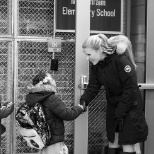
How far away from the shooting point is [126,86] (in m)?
3.77

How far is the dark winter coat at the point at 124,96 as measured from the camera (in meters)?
3.77

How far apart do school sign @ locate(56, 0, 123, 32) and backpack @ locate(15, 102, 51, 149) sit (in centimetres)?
122

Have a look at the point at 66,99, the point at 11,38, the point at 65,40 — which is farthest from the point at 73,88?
the point at 11,38

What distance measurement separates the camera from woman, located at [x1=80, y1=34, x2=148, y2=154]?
3.78 meters

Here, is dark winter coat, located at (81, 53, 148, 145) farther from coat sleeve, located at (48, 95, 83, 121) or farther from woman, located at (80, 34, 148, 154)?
coat sleeve, located at (48, 95, 83, 121)

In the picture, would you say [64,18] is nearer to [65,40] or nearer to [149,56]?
[65,40]

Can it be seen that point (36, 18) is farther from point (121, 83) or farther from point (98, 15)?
point (121, 83)

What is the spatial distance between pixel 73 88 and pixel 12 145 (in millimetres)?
959

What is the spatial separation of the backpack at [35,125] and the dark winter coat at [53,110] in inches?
1.9

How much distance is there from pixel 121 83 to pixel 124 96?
0.14 metres

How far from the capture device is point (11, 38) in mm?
4543

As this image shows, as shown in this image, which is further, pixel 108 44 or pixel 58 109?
pixel 108 44

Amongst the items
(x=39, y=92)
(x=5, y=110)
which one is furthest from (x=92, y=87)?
(x=5, y=110)

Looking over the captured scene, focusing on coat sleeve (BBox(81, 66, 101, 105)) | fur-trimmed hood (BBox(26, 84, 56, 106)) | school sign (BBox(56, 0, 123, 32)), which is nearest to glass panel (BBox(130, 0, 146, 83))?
school sign (BBox(56, 0, 123, 32))
